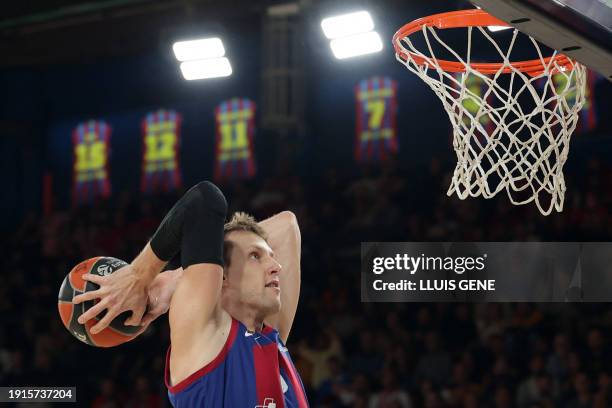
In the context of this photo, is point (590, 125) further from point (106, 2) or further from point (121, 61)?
point (121, 61)

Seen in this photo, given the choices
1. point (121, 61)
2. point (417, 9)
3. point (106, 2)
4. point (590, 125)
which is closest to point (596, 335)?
point (590, 125)

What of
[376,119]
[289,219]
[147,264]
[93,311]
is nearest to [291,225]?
[289,219]

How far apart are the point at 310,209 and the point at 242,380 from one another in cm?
714

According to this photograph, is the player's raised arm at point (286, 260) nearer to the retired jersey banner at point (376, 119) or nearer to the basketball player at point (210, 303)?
the basketball player at point (210, 303)

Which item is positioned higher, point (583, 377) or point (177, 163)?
point (177, 163)

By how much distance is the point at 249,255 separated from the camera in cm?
298

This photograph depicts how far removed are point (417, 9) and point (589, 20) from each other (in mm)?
8569

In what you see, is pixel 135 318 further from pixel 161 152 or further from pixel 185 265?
pixel 161 152

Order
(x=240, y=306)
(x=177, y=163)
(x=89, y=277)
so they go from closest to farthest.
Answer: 1. (x=89, y=277)
2. (x=240, y=306)
3. (x=177, y=163)

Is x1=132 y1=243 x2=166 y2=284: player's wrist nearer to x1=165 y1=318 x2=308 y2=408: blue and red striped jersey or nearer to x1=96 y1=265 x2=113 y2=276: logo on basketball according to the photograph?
x1=96 y1=265 x2=113 y2=276: logo on basketball

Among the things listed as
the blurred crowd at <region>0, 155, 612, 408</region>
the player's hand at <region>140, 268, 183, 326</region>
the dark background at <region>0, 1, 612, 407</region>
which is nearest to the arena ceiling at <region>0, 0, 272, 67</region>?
the dark background at <region>0, 1, 612, 407</region>

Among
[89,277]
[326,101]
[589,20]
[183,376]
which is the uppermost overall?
[326,101]

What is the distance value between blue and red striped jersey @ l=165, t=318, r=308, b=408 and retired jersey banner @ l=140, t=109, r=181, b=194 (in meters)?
10.1

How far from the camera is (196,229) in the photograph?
2.67 meters
